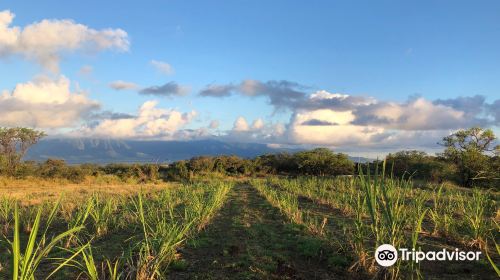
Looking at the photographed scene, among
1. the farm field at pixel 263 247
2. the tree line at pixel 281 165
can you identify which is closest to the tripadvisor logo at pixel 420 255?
the farm field at pixel 263 247

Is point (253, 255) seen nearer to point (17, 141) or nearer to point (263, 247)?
point (263, 247)

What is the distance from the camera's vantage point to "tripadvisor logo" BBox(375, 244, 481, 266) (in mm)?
4715

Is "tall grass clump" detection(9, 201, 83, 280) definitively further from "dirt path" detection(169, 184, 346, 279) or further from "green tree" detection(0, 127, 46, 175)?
"green tree" detection(0, 127, 46, 175)

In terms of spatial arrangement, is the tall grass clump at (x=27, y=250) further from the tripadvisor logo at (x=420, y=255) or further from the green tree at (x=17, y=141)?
the green tree at (x=17, y=141)

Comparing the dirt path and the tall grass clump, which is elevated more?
the tall grass clump

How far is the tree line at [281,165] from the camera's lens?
1289 inches

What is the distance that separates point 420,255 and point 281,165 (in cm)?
4523

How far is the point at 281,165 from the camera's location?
51.0 meters

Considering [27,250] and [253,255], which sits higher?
[27,250]

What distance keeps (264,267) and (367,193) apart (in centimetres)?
214

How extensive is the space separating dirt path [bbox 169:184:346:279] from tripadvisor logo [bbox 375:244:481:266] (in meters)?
0.75

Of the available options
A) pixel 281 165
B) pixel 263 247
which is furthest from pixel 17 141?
pixel 263 247

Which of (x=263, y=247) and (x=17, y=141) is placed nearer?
(x=263, y=247)

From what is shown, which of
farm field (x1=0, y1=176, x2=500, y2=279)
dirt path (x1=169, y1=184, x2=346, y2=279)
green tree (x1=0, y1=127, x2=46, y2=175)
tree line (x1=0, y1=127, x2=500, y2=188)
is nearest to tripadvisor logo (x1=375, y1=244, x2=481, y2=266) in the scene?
farm field (x1=0, y1=176, x2=500, y2=279)
